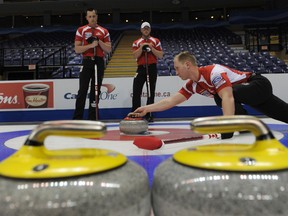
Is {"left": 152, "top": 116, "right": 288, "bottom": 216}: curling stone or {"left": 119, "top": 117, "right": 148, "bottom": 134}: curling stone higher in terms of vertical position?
{"left": 152, "top": 116, "right": 288, "bottom": 216}: curling stone

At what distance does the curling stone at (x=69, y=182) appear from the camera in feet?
1.57

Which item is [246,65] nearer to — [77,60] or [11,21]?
[77,60]

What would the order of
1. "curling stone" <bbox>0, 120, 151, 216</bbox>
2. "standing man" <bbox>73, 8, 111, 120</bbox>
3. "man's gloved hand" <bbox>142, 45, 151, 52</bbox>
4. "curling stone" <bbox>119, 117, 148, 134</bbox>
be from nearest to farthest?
"curling stone" <bbox>0, 120, 151, 216</bbox>
"curling stone" <bbox>119, 117, 148, 134</bbox>
"standing man" <bbox>73, 8, 111, 120</bbox>
"man's gloved hand" <bbox>142, 45, 151, 52</bbox>

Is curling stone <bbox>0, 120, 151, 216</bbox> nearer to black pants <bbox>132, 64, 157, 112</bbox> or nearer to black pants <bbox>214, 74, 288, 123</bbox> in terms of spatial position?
black pants <bbox>214, 74, 288, 123</bbox>

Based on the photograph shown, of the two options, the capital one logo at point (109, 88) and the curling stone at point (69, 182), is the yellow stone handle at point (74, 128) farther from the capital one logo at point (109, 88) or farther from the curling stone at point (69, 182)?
the capital one logo at point (109, 88)

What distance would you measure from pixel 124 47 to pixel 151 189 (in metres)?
15.3

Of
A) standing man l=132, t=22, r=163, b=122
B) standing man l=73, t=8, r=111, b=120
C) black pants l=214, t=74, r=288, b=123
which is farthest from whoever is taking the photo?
standing man l=132, t=22, r=163, b=122

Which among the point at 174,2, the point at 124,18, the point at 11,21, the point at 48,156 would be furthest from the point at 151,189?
the point at 11,21

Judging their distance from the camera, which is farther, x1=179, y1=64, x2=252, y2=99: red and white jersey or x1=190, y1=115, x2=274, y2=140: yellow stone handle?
x1=179, y1=64, x2=252, y2=99: red and white jersey

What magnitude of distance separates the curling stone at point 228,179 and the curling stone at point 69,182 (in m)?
0.06


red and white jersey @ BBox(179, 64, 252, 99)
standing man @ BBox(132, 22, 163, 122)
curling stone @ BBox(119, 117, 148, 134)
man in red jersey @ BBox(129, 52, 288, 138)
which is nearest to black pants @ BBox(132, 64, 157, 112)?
standing man @ BBox(132, 22, 163, 122)

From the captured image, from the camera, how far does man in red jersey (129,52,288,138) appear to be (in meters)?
2.20

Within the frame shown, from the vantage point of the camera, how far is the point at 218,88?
7.41ft

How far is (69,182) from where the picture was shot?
495 millimetres
